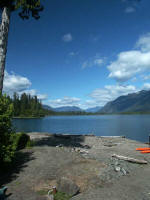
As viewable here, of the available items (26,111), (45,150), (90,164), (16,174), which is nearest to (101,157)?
(90,164)

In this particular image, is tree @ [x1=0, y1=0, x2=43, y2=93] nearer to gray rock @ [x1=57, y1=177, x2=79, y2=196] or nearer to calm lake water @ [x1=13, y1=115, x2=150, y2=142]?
gray rock @ [x1=57, y1=177, x2=79, y2=196]

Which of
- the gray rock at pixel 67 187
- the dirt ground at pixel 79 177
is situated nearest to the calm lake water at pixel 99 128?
the dirt ground at pixel 79 177

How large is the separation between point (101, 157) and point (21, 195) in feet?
24.2

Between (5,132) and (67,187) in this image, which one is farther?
(5,132)

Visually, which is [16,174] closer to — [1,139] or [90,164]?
[1,139]

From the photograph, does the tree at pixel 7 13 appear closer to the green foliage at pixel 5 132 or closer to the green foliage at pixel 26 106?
the green foliage at pixel 5 132

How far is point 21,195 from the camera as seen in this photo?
22.8 ft

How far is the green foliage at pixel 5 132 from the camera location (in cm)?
838

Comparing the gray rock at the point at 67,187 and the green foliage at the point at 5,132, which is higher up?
the green foliage at the point at 5,132

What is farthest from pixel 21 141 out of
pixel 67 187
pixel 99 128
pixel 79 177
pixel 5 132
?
pixel 99 128

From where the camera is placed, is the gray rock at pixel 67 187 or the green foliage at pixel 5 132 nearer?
the gray rock at pixel 67 187

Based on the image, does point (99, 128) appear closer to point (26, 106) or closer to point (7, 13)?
point (7, 13)

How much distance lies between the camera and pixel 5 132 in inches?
338

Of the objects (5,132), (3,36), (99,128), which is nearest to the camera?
(5,132)
